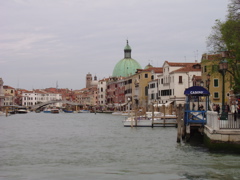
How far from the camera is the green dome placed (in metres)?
128

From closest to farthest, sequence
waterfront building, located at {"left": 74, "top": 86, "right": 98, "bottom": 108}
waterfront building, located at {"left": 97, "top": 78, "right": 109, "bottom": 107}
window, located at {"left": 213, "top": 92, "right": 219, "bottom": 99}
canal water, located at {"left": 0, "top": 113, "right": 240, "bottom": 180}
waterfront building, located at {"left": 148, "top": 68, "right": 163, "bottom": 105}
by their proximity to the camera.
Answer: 1. canal water, located at {"left": 0, "top": 113, "right": 240, "bottom": 180}
2. window, located at {"left": 213, "top": 92, "right": 219, "bottom": 99}
3. waterfront building, located at {"left": 148, "top": 68, "right": 163, "bottom": 105}
4. waterfront building, located at {"left": 97, "top": 78, "right": 109, "bottom": 107}
5. waterfront building, located at {"left": 74, "top": 86, "right": 98, "bottom": 108}

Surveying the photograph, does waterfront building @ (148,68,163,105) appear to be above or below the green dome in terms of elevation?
below

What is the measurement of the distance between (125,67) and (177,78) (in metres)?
60.4

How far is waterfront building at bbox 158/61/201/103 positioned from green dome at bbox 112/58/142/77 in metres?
53.7

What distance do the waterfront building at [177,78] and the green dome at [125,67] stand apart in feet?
176

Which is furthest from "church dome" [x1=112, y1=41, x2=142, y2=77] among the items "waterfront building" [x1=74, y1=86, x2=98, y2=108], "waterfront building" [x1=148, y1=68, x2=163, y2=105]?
"waterfront building" [x1=148, y1=68, x2=163, y2=105]

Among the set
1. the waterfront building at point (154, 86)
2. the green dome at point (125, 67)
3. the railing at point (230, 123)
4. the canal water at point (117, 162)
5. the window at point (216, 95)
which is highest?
the green dome at point (125, 67)

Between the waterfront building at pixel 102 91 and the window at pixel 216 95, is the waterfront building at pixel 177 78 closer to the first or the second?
the window at pixel 216 95

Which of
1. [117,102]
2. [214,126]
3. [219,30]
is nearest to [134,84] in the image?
[117,102]

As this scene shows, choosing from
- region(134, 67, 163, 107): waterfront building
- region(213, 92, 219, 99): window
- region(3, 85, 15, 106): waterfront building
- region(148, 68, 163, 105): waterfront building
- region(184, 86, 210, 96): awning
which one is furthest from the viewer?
region(3, 85, 15, 106): waterfront building

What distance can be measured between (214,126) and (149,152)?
183 inches

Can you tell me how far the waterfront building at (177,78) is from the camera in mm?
69000

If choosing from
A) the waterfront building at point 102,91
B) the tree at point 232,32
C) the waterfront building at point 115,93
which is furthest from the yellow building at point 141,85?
the tree at point 232,32

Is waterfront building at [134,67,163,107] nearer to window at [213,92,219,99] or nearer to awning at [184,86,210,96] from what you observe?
window at [213,92,219,99]
